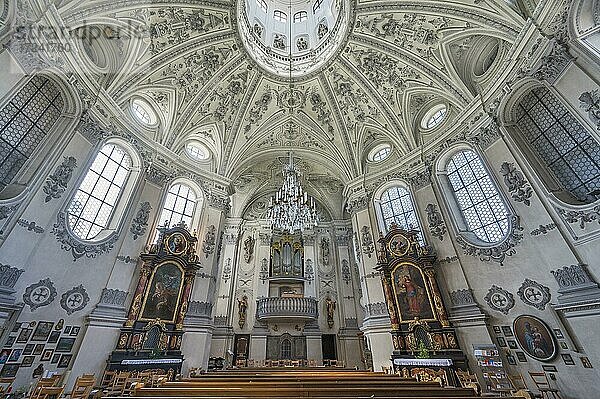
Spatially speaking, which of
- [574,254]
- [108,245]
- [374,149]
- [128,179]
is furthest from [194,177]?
[574,254]

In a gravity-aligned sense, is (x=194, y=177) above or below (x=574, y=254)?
above

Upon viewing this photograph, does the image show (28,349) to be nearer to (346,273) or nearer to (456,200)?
Answer: (346,273)

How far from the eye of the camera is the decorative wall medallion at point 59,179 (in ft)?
26.0

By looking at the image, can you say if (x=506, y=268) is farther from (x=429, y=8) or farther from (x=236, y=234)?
(x=236, y=234)

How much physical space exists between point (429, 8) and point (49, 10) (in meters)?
13.1

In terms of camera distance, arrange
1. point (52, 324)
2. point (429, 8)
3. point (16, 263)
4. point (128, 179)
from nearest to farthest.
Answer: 1. point (16, 263)
2. point (52, 324)
3. point (429, 8)
4. point (128, 179)

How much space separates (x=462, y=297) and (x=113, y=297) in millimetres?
12963

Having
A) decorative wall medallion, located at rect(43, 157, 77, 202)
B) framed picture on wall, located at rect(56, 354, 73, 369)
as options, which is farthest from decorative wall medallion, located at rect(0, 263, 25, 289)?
framed picture on wall, located at rect(56, 354, 73, 369)

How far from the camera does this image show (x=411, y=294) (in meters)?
10.6

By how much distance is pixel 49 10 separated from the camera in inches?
303

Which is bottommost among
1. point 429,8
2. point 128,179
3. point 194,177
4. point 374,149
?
point 128,179

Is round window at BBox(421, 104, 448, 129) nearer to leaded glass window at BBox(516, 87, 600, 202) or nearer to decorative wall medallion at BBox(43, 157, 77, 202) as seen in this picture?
leaded glass window at BBox(516, 87, 600, 202)

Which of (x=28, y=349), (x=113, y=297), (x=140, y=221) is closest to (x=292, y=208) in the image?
(x=140, y=221)

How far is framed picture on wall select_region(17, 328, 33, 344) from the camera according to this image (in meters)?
6.88
